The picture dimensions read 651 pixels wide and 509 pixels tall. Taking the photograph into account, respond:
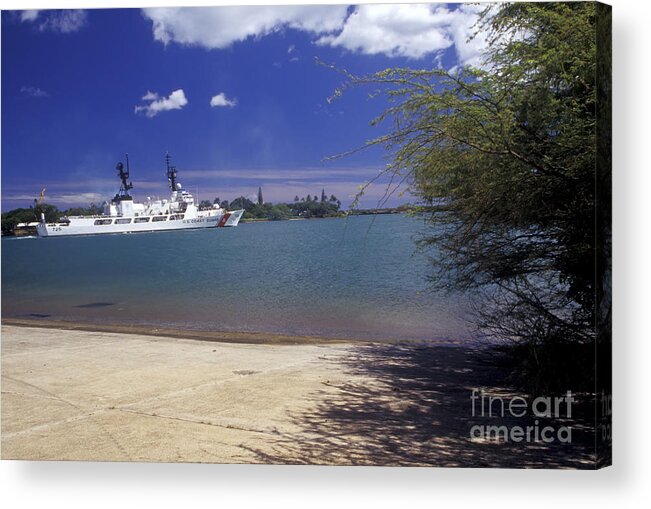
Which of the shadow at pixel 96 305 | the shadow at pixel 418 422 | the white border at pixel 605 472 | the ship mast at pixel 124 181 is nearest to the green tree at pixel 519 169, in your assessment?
the white border at pixel 605 472

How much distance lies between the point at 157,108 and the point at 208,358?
164 centimetres

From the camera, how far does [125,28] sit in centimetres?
436

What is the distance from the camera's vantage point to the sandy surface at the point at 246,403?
13.1 ft

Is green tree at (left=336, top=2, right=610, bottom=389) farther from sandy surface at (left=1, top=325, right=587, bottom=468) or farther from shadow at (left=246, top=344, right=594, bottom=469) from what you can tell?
sandy surface at (left=1, top=325, right=587, bottom=468)

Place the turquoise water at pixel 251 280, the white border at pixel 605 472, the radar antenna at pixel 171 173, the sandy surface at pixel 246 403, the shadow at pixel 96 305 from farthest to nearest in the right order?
the shadow at pixel 96 305 < the radar antenna at pixel 171 173 < the turquoise water at pixel 251 280 < the sandy surface at pixel 246 403 < the white border at pixel 605 472

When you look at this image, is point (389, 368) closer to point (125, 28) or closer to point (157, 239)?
point (157, 239)

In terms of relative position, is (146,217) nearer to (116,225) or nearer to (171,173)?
(116,225)

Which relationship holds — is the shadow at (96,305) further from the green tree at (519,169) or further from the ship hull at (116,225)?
the green tree at (519,169)

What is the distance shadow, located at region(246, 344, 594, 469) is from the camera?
3934 millimetres

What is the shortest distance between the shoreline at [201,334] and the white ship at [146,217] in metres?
0.63

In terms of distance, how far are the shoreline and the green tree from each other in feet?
1.58

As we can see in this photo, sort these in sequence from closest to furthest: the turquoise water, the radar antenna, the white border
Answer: the white border
the turquoise water
the radar antenna

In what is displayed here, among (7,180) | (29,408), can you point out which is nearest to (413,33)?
(7,180)

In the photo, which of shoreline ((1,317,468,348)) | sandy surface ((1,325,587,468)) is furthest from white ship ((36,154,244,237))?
sandy surface ((1,325,587,468))
